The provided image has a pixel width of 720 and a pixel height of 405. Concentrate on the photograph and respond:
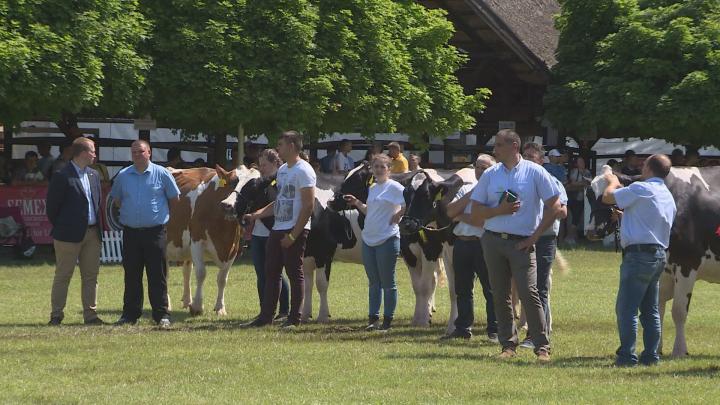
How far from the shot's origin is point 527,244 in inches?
493

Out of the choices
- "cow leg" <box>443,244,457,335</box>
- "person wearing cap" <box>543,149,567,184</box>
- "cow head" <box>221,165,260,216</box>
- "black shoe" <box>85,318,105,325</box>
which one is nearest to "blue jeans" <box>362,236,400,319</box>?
"cow leg" <box>443,244,457,335</box>

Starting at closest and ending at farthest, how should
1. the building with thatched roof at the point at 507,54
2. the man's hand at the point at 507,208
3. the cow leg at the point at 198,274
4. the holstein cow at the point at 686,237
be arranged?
the man's hand at the point at 507,208
the holstein cow at the point at 686,237
the cow leg at the point at 198,274
the building with thatched roof at the point at 507,54

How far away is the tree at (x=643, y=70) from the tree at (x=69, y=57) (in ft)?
37.3

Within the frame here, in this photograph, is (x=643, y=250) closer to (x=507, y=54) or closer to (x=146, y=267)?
(x=146, y=267)

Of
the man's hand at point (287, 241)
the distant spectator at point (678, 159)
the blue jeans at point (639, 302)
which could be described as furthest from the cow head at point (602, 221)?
the distant spectator at point (678, 159)

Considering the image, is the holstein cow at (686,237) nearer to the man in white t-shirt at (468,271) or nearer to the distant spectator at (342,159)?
the man in white t-shirt at (468,271)

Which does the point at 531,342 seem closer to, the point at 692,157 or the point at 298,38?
the point at 298,38

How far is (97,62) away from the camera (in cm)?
2511

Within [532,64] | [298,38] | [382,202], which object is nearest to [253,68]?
[298,38]

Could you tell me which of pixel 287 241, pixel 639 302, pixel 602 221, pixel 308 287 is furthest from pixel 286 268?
pixel 639 302

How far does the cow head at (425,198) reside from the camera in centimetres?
1564

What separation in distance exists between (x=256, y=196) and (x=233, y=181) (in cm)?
83

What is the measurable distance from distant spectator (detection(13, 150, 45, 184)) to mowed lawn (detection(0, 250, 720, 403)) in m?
9.45

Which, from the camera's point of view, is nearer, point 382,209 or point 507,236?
point 507,236
